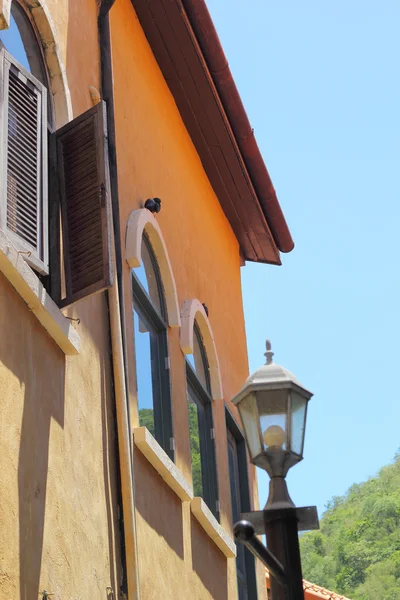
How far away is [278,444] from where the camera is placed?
5.00 m

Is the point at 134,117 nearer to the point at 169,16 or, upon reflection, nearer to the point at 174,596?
the point at 169,16

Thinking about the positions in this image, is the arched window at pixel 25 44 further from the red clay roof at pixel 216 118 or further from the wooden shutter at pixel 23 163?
the red clay roof at pixel 216 118

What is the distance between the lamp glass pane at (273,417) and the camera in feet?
16.5

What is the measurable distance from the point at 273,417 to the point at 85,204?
6.00ft

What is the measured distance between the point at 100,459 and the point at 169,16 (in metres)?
4.59

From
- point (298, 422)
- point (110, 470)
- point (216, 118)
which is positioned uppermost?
point (216, 118)

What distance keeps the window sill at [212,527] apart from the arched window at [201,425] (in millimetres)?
272

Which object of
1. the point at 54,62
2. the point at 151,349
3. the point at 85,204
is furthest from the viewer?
the point at 151,349

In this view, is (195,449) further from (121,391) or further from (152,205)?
(121,391)

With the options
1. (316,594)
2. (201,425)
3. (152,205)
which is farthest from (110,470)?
(316,594)

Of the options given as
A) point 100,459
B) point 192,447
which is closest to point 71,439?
point 100,459

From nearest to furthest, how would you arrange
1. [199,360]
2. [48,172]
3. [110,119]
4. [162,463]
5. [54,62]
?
[48,172] < [54,62] < [162,463] < [110,119] < [199,360]

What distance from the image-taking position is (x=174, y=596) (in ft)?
25.2

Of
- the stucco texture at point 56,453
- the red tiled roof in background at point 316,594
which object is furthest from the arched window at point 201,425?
the red tiled roof in background at point 316,594
